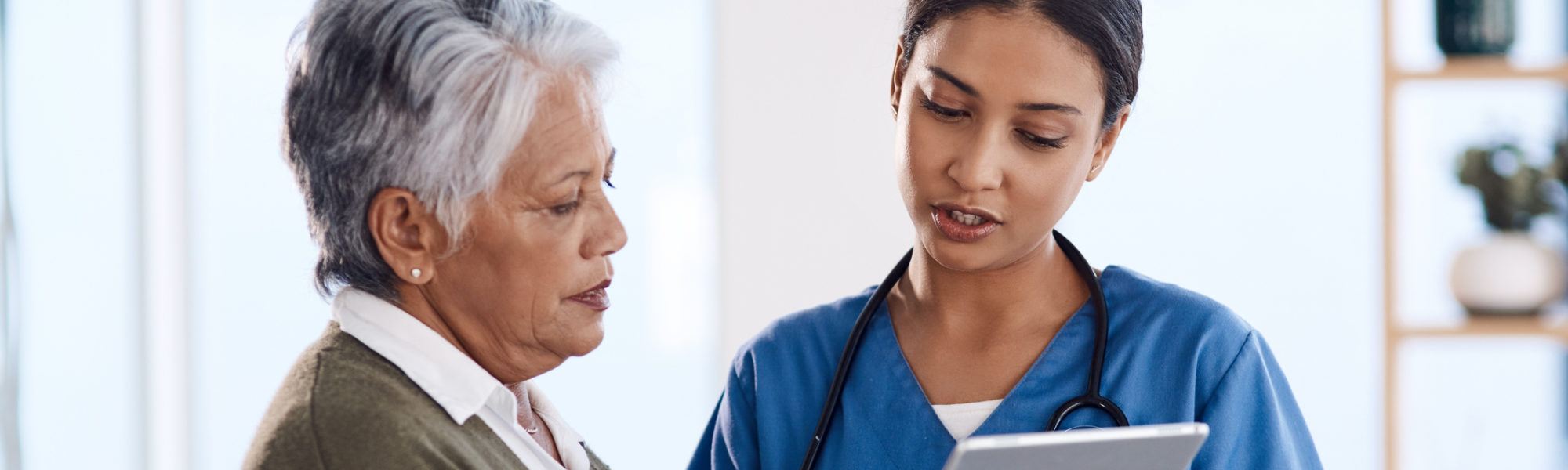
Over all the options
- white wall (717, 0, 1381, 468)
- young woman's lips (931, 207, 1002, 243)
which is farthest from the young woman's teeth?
white wall (717, 0, 1381, 468)

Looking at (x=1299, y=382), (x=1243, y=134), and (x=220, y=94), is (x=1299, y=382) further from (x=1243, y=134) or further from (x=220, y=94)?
(x=220, y=94)

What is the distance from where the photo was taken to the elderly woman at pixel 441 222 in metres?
1.01

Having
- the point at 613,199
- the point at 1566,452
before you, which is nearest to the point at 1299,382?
the point at 1566,452

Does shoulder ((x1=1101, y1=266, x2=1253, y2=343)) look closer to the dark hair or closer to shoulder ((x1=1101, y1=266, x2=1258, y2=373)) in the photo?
shoulder ((x1=1101, y1=266, x2=1258, y2=373))

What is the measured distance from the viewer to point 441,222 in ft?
3.50

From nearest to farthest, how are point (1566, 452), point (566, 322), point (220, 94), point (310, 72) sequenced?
point (310, 72)
point (566, 322)
point (1566, 452)
point (220, 94)

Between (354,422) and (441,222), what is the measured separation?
0.17m

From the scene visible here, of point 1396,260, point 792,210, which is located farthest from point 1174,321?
point 792,210

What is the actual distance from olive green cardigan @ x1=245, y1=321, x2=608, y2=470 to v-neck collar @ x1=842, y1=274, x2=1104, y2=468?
0.43 metres

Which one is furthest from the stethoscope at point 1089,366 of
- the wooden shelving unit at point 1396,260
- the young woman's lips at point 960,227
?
the wooden shelving unit at point 1396,260

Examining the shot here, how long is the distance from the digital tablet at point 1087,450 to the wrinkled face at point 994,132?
14.9 inches

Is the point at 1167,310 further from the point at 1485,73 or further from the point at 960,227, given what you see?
the point at 1485,73

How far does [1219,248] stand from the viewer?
2602 millimetres

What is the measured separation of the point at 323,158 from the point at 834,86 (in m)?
1.61
